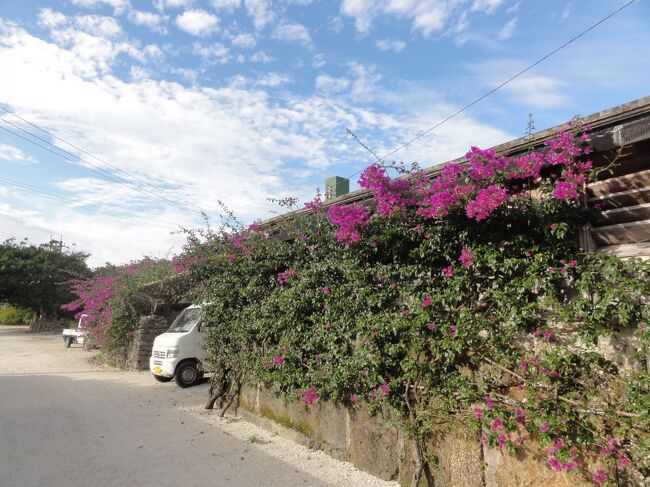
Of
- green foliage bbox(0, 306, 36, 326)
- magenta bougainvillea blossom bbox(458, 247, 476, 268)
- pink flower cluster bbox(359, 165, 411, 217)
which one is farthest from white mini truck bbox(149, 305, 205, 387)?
green foliage bbox(0, 306, 36, 326)

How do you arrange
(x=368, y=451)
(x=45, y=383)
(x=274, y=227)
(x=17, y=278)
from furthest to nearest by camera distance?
(x=17, y=278) < (x=45, y=383) < (x=274, y=227) < (x=368, y=451)

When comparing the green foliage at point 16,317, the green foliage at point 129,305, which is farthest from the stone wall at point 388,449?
the green foliage at point 16,317

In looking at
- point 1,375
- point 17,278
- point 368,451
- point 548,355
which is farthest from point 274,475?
point 17,278

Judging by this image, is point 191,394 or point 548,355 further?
point 191,394

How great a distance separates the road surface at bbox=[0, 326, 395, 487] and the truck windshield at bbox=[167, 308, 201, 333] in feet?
4.63

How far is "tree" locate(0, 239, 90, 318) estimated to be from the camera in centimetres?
3045

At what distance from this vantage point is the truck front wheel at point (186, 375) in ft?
32.7

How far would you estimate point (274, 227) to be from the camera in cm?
671

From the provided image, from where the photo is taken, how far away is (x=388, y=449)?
464 centimetres

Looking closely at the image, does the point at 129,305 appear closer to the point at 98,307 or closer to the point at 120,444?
the point at 98,307

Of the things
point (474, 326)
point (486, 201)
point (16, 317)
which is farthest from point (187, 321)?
point (16, 317)

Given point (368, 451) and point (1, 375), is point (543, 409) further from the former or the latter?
point (1, 375)

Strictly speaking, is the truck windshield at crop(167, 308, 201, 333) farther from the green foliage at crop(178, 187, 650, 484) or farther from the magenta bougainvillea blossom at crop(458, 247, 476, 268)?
the magenta bougainvillea blossom at crop(458, 247, 476, 268)

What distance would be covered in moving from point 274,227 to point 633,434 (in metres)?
4.92
